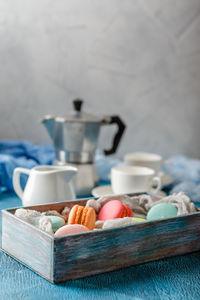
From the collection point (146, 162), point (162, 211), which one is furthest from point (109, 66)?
point (162, 211)

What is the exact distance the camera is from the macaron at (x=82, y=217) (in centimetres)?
71

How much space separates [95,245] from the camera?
61 cm

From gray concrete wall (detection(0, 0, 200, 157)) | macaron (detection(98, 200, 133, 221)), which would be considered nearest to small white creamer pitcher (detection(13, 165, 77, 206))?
macaron (detection(98, 200, 133, 221))

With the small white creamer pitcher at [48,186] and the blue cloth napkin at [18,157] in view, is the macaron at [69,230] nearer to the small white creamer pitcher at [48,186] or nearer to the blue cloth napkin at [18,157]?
the small white creamer pitcher at [48,186]

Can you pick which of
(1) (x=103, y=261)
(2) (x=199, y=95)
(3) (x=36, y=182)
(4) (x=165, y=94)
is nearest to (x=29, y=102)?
(4) (x=165, y=94)

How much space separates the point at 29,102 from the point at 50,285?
1.39m

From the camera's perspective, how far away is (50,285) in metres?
0.59

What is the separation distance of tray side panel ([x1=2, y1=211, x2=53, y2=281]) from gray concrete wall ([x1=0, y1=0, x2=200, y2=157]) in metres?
1.27

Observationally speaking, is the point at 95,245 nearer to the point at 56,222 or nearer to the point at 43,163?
the point at 56,222

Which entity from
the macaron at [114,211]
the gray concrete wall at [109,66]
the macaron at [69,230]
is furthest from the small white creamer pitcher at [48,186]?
the gray concrete wall at [109,66]

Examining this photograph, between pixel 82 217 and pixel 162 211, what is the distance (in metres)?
0.15

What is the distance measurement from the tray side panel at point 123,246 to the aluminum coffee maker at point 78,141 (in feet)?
1.76

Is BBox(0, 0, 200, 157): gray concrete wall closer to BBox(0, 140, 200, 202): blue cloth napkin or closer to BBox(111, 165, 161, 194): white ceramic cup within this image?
BBox(0, 140, 200, 202): blue cloth napkin

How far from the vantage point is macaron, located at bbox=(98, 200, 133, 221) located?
0.76 metres
